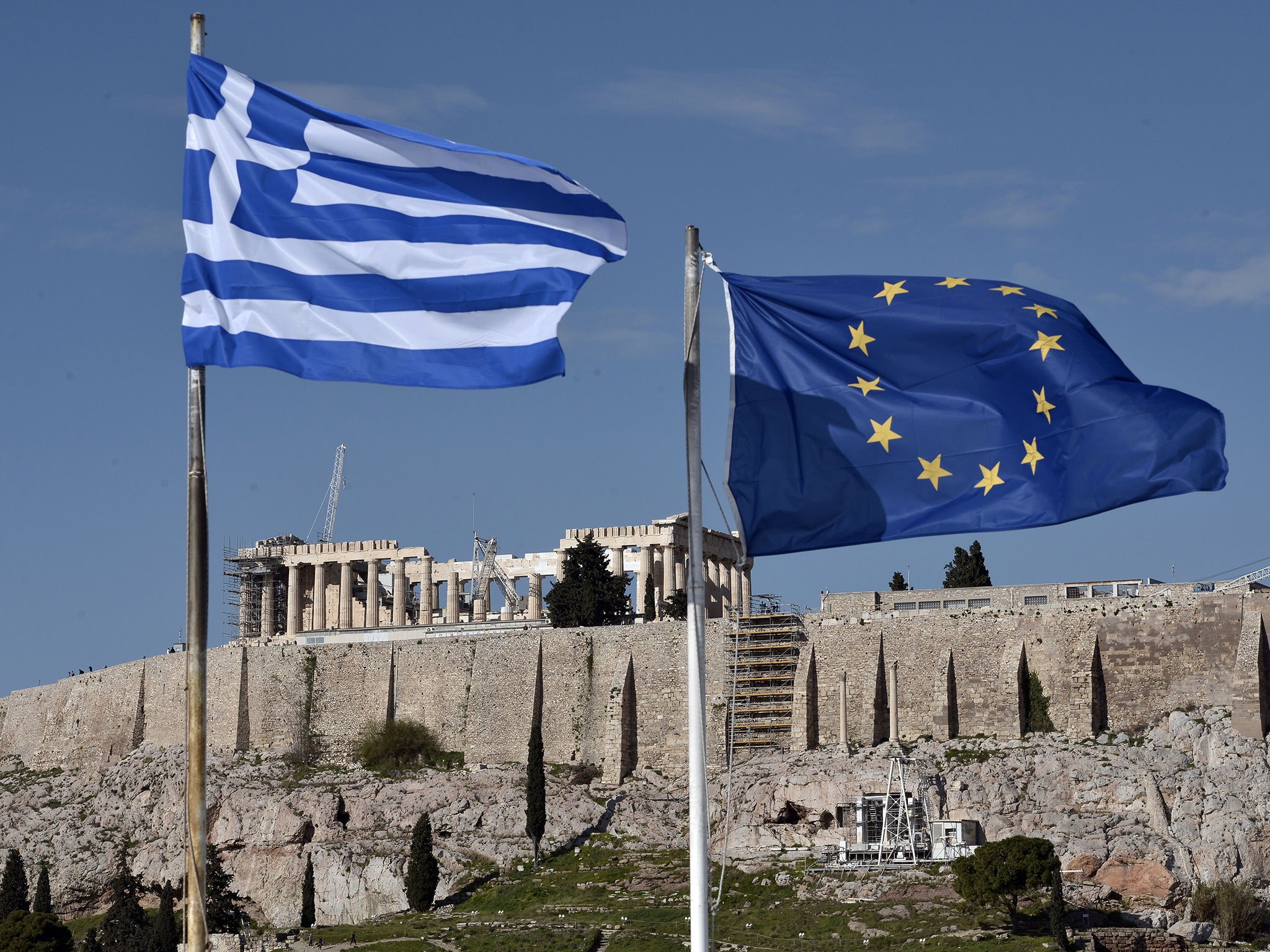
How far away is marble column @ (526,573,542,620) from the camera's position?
8725 centimetres

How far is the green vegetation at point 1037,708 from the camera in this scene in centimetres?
6444

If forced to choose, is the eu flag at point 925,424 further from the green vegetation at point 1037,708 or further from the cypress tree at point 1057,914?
the green vegetation at point 1037,708

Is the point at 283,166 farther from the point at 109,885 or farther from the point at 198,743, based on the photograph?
the point at 109,885

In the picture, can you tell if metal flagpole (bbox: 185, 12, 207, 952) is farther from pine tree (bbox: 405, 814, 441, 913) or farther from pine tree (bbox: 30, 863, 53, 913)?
pine tree (bbox: 30, 863, 53, 913)

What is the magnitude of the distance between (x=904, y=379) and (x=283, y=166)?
207 inches

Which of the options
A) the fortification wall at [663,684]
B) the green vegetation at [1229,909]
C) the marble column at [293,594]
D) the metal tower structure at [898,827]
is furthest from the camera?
the marble column at [293,594]

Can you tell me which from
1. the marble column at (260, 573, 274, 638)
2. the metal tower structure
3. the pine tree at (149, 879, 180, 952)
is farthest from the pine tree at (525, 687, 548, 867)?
the marble column at (260, 573, 274, 638)

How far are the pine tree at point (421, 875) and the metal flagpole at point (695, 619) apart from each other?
51.8 m

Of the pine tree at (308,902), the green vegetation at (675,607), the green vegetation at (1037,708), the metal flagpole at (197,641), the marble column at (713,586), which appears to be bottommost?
the pine tree at (308,902)

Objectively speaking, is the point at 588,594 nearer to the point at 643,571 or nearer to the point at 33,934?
the point at 643,571

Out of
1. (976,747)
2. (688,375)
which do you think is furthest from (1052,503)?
(976,747)

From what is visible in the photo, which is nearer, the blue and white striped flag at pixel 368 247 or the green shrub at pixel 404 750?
the blue and white striped flag at pixel 368 247

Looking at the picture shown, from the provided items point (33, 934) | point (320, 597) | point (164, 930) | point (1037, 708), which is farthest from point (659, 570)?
point (33, 934)


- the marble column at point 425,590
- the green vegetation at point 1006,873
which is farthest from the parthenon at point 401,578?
the green vegetation at point 1006,873
